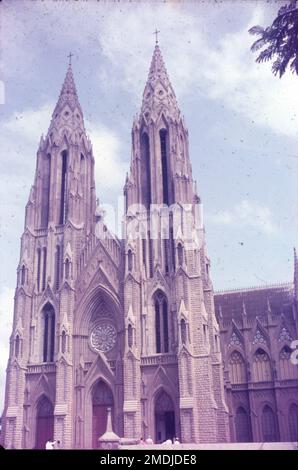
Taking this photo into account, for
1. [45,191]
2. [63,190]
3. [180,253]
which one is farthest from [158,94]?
[180,253]

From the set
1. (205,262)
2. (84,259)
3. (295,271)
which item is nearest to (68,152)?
(84,259)

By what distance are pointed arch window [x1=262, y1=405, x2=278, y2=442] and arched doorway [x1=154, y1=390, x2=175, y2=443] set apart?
984cm

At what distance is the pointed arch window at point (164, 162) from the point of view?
38.4m

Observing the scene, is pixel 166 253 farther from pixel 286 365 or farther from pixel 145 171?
pixel 286 365

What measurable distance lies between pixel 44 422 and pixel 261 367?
17095 millimetres

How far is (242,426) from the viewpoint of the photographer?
39781 mm

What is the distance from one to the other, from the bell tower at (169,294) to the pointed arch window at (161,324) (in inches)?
2.5

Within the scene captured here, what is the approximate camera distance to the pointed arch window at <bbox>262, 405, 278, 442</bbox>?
126 feet

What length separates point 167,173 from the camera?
39.1m
